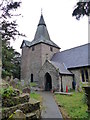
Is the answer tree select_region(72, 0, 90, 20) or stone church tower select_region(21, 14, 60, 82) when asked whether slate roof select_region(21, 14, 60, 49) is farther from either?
tree select_region(72, 0, 90, 20)

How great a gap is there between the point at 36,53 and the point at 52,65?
27.2 ft

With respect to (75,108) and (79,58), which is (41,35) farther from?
(75,108)

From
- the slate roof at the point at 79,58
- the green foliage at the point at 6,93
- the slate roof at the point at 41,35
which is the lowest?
the green foliage at the point at 6,93

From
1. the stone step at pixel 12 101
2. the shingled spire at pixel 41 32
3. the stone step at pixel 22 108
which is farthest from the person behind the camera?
the shingled spire at pixel 41 32

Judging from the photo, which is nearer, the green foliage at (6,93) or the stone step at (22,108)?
the stone step at (22,108)

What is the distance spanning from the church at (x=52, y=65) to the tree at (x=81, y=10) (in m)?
7.24

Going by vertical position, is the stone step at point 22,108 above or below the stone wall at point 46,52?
below

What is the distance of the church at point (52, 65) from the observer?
47.3 feet

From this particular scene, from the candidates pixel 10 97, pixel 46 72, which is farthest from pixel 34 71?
pixel 10 97

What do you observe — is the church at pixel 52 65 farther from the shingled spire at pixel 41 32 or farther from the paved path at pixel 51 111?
the paved path at pixel 51 111

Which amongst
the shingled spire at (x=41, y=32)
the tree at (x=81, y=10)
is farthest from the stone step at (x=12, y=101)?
the shingled spire at (x=41, y=32)

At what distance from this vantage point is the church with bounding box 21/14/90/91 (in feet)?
47.3

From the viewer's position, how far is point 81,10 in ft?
11.8

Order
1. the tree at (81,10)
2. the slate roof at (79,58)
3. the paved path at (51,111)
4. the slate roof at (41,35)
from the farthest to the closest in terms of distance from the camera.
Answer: the slate roof at (41,35)
the slate roof at (79,58)
the paved path at (51,111)
the tree at (81,10)
